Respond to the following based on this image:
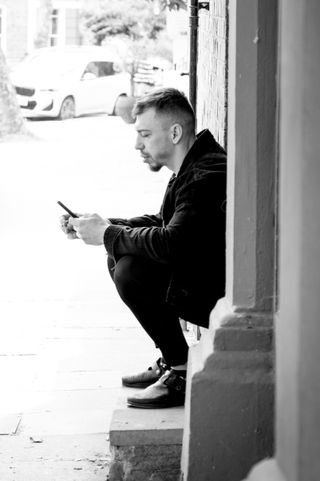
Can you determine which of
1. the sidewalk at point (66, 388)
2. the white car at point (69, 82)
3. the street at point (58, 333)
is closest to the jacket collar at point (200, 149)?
the sidewalk at point (66, 388)

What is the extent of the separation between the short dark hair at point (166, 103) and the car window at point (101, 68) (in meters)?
21.5

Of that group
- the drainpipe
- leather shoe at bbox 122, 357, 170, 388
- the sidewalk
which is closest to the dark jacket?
leather shoe at bbox 122, 357, 170, 388

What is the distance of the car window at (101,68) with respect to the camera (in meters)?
25.8

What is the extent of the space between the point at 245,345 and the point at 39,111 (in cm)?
2153

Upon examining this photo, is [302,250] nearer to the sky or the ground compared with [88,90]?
nearer to the sky

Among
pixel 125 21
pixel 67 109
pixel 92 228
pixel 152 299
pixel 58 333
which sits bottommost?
pixel 58 333

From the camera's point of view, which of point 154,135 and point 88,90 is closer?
point 154,135

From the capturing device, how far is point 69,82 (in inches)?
973

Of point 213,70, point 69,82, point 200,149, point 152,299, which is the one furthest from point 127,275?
point 69,82

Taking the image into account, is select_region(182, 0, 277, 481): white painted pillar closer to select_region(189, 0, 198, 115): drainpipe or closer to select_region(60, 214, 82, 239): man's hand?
select_region(60, 214, 82, 239): man's hand

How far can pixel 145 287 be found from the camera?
13.6 feet

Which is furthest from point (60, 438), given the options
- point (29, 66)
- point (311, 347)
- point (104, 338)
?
point (29, 66)

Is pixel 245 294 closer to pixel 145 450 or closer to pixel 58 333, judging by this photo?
pixel 145 450

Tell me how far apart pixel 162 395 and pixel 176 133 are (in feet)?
3.61
